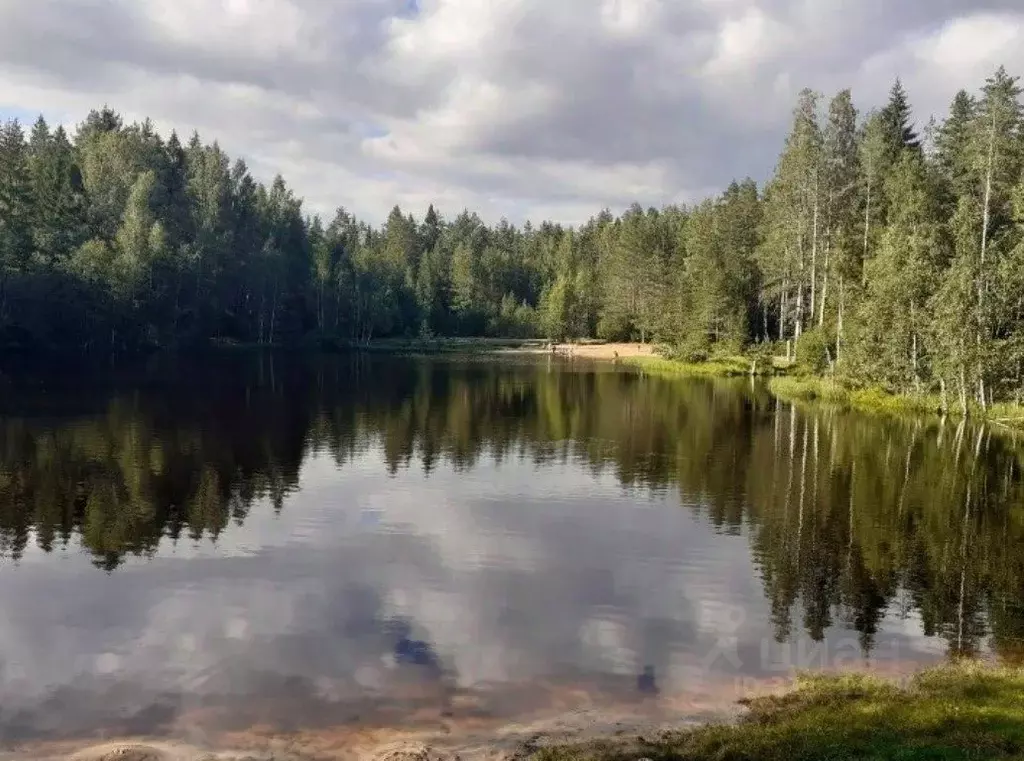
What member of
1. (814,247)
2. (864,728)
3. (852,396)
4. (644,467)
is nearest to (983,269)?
(852,396)

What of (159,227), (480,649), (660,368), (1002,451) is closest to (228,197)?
(159,227)

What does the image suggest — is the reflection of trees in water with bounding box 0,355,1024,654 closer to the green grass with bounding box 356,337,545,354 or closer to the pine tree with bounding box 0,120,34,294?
the pine tree with bounding box 0,120,34,294

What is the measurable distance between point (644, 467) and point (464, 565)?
1789 centimetres

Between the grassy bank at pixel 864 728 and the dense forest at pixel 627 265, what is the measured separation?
43497 mm

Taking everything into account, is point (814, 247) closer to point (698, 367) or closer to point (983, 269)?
point (698, 367)

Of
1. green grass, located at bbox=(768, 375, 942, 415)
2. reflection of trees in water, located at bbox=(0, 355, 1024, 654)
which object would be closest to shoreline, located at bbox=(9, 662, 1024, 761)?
reflection of trees in water, located at bbox=(0, 355, 1024, 654)

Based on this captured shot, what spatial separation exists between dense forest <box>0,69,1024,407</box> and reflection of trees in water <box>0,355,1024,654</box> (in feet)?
29.8

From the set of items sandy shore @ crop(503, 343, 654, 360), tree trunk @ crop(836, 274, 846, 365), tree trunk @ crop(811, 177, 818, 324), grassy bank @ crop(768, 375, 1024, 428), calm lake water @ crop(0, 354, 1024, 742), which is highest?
tree trunk @ crop(811, 177, 818, 324)

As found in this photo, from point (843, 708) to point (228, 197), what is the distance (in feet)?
445

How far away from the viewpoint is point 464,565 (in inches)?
979

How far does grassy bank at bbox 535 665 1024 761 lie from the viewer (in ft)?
40.0

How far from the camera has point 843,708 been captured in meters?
14.6

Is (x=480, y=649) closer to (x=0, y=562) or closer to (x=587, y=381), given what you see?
(x=0, y=562)

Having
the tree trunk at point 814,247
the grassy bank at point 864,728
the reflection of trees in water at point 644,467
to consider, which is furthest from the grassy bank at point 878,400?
the grassy bank at point 864,728
